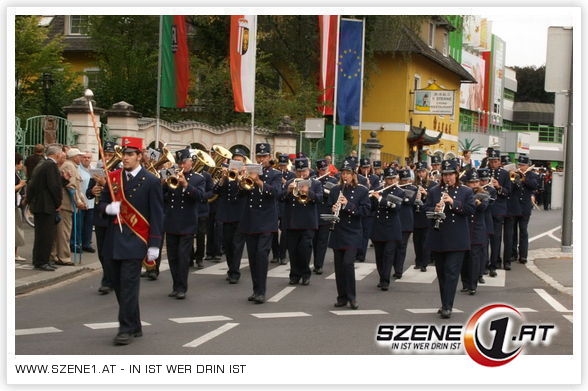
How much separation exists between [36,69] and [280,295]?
2406 cm

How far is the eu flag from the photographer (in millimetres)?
31234

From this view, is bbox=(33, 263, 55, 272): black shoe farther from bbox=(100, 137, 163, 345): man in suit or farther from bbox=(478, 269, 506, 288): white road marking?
bbox=(478, 269, 506, 288): white road marking

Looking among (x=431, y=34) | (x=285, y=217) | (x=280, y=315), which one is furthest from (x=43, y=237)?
(x=431, y=34)

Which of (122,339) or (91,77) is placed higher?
(91,77)

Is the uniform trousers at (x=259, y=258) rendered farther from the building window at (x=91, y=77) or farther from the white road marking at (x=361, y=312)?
the building window at (x=91, y=77)

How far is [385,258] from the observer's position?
48.5 ft

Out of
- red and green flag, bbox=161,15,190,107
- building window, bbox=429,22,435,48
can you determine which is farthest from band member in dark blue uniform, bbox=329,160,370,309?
building window, bbox=429,22,435,48

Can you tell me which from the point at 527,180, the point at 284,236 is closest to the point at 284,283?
the point at 284,236

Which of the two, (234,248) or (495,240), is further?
(495,240)

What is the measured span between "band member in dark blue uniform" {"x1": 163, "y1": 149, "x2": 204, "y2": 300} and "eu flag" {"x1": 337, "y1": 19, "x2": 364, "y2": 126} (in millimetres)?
17623

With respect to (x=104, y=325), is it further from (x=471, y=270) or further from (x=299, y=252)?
(x=471, y=270)

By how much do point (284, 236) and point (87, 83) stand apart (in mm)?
26541

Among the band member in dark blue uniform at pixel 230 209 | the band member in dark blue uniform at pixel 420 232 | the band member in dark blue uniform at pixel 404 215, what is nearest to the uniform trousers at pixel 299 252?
the band member in dark blue uniform at pixel 230 209
